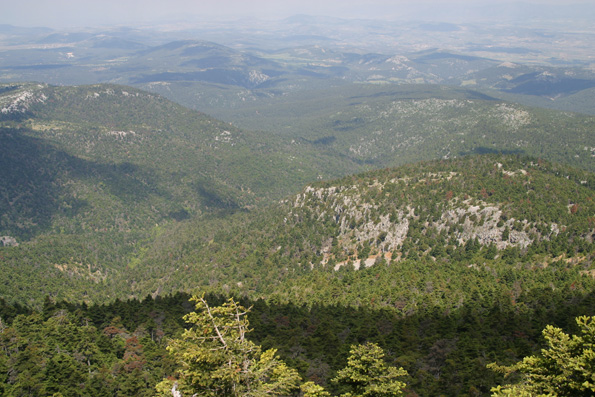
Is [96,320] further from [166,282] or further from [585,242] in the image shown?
[585,242]

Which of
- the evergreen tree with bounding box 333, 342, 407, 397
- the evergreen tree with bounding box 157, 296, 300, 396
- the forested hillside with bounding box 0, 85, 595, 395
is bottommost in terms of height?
the forested hillside with bounding box 0, 85, 595, 395

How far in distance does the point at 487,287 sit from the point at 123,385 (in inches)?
3292

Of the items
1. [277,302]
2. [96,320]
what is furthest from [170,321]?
[277,302]

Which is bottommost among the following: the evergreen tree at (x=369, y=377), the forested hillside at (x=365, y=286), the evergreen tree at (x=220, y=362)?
the forested hillside at (x=365, y=286)

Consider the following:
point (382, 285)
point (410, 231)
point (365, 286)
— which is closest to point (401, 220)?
point (410, 231)

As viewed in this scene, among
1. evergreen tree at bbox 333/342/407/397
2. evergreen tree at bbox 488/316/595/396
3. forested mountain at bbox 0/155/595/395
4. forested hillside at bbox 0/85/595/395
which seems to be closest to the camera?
evergreen tree at bbox 488/316/595/396

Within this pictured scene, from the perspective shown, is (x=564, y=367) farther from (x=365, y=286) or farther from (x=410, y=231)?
(x=410, y=231)

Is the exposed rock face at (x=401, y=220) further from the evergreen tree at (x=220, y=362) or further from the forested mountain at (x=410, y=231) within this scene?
the evergreen tree at (x=220, y=362)

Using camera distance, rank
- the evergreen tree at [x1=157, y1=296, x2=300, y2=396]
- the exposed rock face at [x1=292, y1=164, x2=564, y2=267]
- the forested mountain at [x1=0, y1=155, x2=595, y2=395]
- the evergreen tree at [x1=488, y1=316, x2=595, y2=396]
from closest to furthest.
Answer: the evergreen tree at [x1=488, y1=316, x2=595, y2=396] < the evergreen tree at [x1=157, y1=296, x2=300, y2=396] < the forested mountain at [x1=0, y1=155, x2=595, y2=395] < the exposed rock face at [x1=292, y1=164, x2=564, y2=267]

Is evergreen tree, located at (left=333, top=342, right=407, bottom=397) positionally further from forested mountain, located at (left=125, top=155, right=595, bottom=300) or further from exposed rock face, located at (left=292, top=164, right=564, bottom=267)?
exposed rock face, located at (left=292, top=164, right=564, bottom=267)

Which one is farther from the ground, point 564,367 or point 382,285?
point 564,367

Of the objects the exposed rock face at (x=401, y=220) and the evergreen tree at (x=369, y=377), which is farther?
the exposed rock face at (x=401, y=220)

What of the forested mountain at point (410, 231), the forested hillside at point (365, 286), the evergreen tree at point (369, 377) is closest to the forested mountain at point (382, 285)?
the forested hillside at point (365, 286)

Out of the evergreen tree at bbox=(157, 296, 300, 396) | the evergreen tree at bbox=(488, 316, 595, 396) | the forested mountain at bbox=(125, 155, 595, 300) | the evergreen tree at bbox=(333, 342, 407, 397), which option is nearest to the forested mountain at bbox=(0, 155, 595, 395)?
the forested mountain at bbox=(125, 155, 595, 300)
